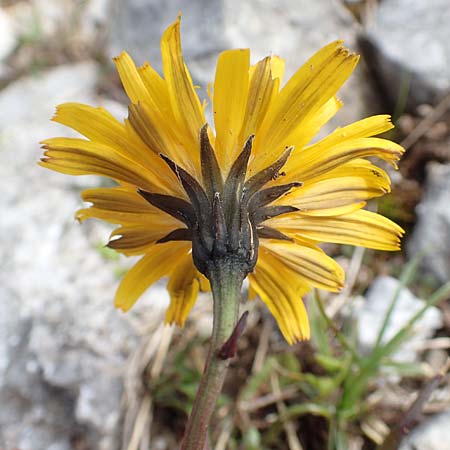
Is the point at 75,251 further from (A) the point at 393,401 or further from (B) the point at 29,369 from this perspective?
(A) the point at 393,401


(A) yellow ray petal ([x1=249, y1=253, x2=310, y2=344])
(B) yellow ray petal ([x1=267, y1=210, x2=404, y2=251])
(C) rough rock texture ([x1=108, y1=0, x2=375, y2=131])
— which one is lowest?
(A) yellow ray petal ([x1=249, y1=253, x2=310, y2=344])

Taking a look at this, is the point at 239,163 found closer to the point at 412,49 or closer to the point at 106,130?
the point at 106,130

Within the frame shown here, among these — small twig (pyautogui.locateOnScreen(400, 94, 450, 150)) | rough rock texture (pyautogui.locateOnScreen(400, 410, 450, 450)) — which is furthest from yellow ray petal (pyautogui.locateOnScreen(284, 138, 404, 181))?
small twig (pyautogui.locateOnScreen(400, 94, 450, 150))

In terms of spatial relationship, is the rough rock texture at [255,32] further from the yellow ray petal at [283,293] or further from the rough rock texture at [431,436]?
the yellow ray petal at [283,293]

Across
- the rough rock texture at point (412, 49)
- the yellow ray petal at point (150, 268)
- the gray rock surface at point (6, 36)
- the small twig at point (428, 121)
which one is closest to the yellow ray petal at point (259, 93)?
the yellow ray petal at point (150, 268)

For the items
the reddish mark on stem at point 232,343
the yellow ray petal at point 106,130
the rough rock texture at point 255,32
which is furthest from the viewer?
the rough rock texture at point 255,32

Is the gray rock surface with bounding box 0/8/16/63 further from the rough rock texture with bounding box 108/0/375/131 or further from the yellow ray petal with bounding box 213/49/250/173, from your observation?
the yellow ray petal with bounding box 213/49/250/173

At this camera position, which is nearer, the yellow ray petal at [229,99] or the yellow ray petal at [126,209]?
the yellow ray petal at [229,99]
